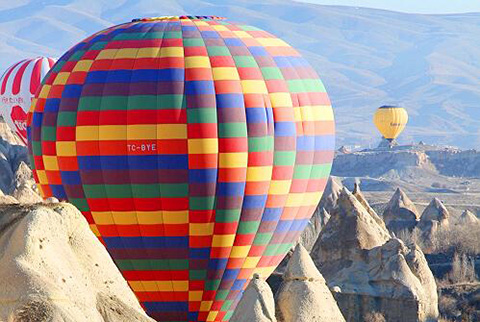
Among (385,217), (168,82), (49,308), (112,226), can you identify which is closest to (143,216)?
(112,226)

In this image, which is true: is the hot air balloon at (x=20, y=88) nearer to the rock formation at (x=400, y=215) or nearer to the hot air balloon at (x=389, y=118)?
the rock formation at (x=400, y=215)

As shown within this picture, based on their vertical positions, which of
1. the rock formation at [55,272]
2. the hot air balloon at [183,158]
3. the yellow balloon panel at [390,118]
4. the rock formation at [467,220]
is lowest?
the yellow balloon panel at [390,118]

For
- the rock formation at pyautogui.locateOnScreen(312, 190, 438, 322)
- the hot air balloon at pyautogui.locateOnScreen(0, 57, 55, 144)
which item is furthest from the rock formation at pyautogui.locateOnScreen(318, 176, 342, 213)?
the rock formation at pyautogui.locateOnScreen(312, 190, 438, 322)

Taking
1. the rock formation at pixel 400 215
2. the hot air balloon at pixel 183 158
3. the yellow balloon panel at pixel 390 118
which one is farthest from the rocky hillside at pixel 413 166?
the hot air balloon at pixel 183 158

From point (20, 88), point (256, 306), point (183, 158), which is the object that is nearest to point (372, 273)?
point (183, 158)

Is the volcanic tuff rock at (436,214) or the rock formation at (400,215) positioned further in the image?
the rock formation at (400,215)

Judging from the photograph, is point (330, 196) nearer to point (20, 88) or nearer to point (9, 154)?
point (20, 88)
